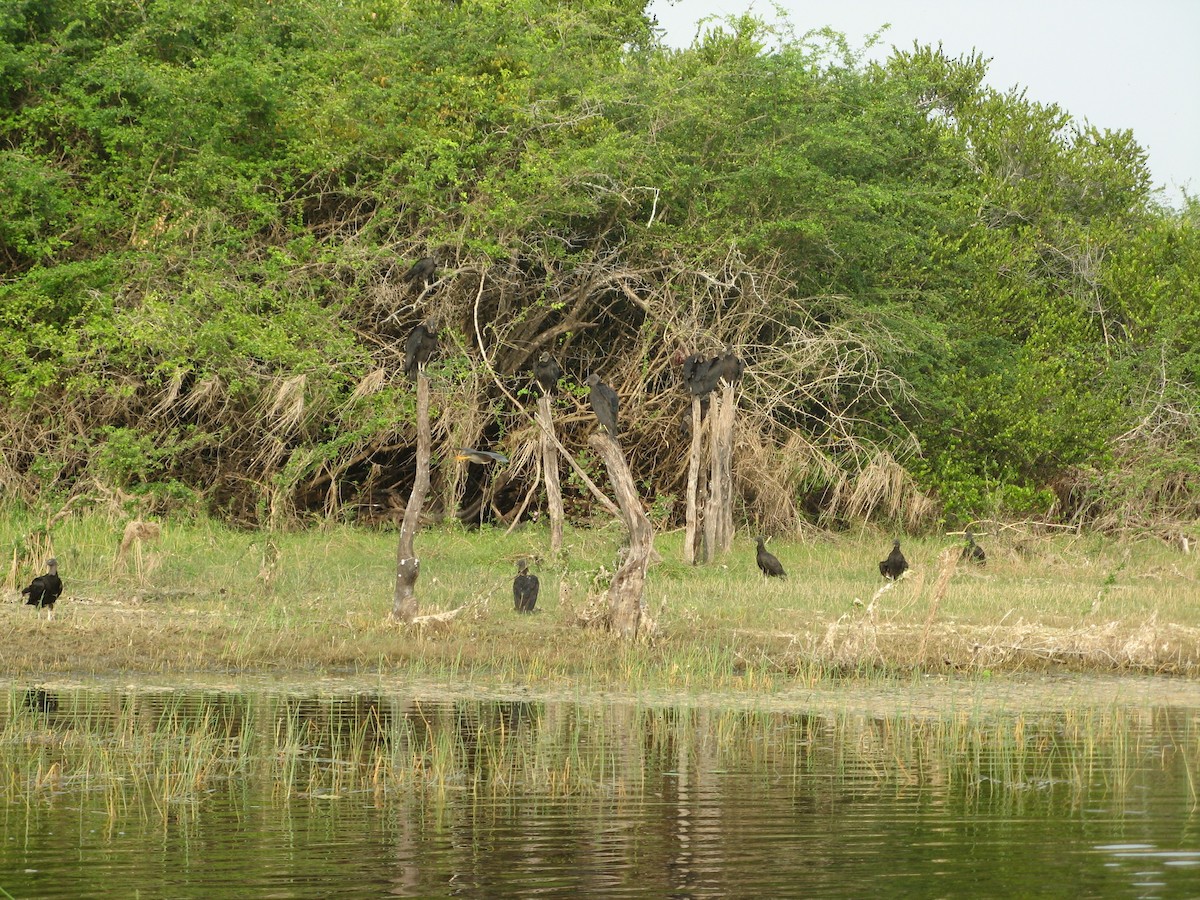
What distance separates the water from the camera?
6.04 m

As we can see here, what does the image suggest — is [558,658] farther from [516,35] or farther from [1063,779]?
[516,35]

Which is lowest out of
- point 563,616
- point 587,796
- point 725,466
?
point 587,796

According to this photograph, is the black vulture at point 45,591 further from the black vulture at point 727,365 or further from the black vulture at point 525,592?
the black vulture at point 727,365

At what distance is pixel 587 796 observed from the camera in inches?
295

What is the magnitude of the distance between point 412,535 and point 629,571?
1.90 metres

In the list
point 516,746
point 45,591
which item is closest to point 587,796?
point 516,746

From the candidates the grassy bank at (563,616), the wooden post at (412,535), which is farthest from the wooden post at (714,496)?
the wooden post at (412,535)

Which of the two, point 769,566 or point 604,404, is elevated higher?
point 604,404

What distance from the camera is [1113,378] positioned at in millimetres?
23875

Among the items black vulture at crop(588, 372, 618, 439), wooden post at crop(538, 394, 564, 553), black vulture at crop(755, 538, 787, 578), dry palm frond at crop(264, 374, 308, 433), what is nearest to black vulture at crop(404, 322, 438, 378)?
black vulture at crop(588, 372, 618, 439)

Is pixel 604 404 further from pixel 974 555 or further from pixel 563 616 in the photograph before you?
pixel 974 555

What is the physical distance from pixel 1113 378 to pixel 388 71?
11.4 metres

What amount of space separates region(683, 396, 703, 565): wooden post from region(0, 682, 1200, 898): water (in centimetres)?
785

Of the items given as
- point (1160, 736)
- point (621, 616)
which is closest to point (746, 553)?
point (621, 616)
